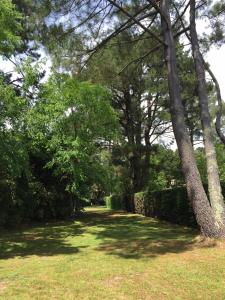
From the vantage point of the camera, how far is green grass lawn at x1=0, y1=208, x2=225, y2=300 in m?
6.29

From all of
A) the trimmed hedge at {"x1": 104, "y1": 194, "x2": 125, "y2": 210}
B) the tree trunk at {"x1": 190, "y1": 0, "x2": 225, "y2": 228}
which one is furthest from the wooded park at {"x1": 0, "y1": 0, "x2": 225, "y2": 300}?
the trimmed hedge at {"x1": 104, "y1": 194, "x2": 125, "y2": 210}

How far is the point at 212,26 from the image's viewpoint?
1470 cm

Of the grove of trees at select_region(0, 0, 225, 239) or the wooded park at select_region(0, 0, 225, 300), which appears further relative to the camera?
the grove of trees at select_region(0, 0, 225, 239)

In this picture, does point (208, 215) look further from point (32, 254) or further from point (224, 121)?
point (224, 121)

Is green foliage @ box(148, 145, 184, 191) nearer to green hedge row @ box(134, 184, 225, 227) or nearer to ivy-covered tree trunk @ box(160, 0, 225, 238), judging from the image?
green hedge row @ box(134, 184, 225, 227)

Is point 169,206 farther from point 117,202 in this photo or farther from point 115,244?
point 117,202

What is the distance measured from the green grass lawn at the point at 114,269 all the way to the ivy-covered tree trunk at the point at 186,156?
53 centimetres

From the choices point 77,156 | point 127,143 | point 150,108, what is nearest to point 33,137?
point 77,156

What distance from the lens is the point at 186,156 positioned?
11.3 meters

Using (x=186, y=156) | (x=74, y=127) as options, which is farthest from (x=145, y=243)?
(x=74, y=127)

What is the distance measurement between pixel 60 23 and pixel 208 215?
7677 millimetres

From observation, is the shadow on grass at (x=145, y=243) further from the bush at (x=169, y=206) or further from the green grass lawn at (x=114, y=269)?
the bush at (x=169, y=206)

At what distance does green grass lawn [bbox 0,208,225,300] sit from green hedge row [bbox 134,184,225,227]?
273 cm

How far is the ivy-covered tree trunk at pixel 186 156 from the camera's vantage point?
10703 millimetres
